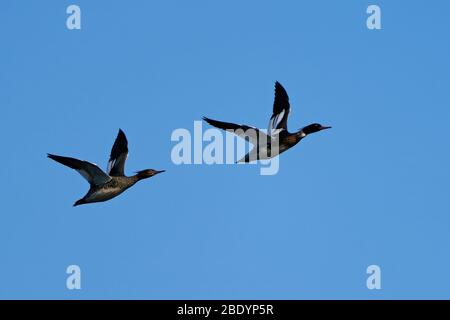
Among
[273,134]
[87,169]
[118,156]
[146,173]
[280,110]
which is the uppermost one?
[280,110]

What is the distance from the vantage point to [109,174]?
30406 mm

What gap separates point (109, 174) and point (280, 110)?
491 centimetres

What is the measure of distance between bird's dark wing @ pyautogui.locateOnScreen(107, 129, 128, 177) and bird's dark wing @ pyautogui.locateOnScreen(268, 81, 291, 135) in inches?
157

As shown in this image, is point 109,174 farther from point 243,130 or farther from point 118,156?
point 243,130

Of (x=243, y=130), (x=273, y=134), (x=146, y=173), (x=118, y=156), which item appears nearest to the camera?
Result: (x=243, y=130)

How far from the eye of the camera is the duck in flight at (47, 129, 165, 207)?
2827 cm

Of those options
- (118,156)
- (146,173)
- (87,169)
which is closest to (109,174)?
(118,156)

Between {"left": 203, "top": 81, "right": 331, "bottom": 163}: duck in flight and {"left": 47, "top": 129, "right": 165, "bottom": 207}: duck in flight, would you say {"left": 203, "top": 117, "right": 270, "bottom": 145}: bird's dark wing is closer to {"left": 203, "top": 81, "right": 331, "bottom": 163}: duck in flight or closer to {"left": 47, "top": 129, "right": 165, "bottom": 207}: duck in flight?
{"left": 203, "top": 81, "right": 331, "bottom": 163}: duck in flight

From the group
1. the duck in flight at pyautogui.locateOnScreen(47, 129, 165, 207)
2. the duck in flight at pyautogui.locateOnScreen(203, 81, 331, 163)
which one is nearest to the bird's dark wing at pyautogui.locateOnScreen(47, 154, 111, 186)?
the duck in flight at pyautogui.locateOnScreen(47, 129, 165, 207)

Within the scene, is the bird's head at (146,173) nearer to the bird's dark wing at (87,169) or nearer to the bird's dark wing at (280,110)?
the bird's dark wing at (87,169)

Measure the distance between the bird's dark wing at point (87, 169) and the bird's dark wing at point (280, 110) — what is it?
15.4 ft
